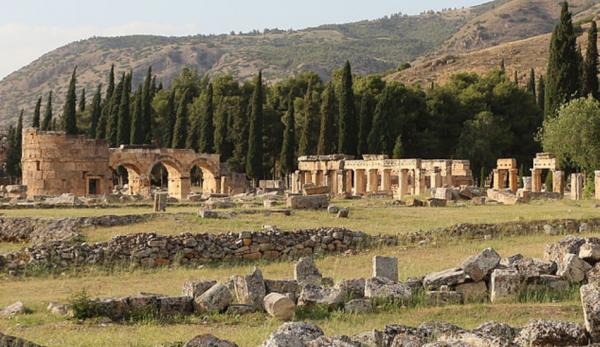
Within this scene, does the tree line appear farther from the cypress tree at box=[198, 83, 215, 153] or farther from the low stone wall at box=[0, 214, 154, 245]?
the low stone wall at box=[0, 214, 154, 245]

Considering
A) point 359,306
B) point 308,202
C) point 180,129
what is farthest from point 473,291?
point 180,129

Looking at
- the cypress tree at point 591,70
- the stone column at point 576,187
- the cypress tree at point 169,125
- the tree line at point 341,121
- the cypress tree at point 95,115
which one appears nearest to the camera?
the stone column at point 576,187

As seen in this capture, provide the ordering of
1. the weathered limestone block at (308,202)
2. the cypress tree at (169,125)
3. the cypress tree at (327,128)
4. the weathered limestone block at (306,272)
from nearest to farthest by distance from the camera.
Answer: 1. the weathered limestone block at (306,272)
2. the weathered limestone block at (308,202)
3. the cypress tree at (327,128)
4. the cypress tree at (169,125)

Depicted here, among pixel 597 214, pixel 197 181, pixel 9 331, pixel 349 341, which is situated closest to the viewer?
pixel 349 341

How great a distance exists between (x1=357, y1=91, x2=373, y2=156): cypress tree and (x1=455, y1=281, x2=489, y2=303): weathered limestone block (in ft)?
149

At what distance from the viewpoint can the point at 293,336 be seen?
7.68 metres

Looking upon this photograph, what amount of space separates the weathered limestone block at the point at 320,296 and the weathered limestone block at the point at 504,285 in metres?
2.27

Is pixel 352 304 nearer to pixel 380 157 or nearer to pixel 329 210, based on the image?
pixel 329 210

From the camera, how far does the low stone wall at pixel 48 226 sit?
885 inches

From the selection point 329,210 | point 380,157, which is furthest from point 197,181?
point 329,210

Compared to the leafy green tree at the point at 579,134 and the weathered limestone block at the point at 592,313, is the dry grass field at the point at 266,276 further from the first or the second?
the leafy green tree at the point at 579,134

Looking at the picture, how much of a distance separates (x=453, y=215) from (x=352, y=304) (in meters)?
14.4

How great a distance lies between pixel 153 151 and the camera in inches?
2029

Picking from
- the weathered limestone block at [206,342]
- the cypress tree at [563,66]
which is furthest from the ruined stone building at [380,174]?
the weathered limestone block at [206,342]
